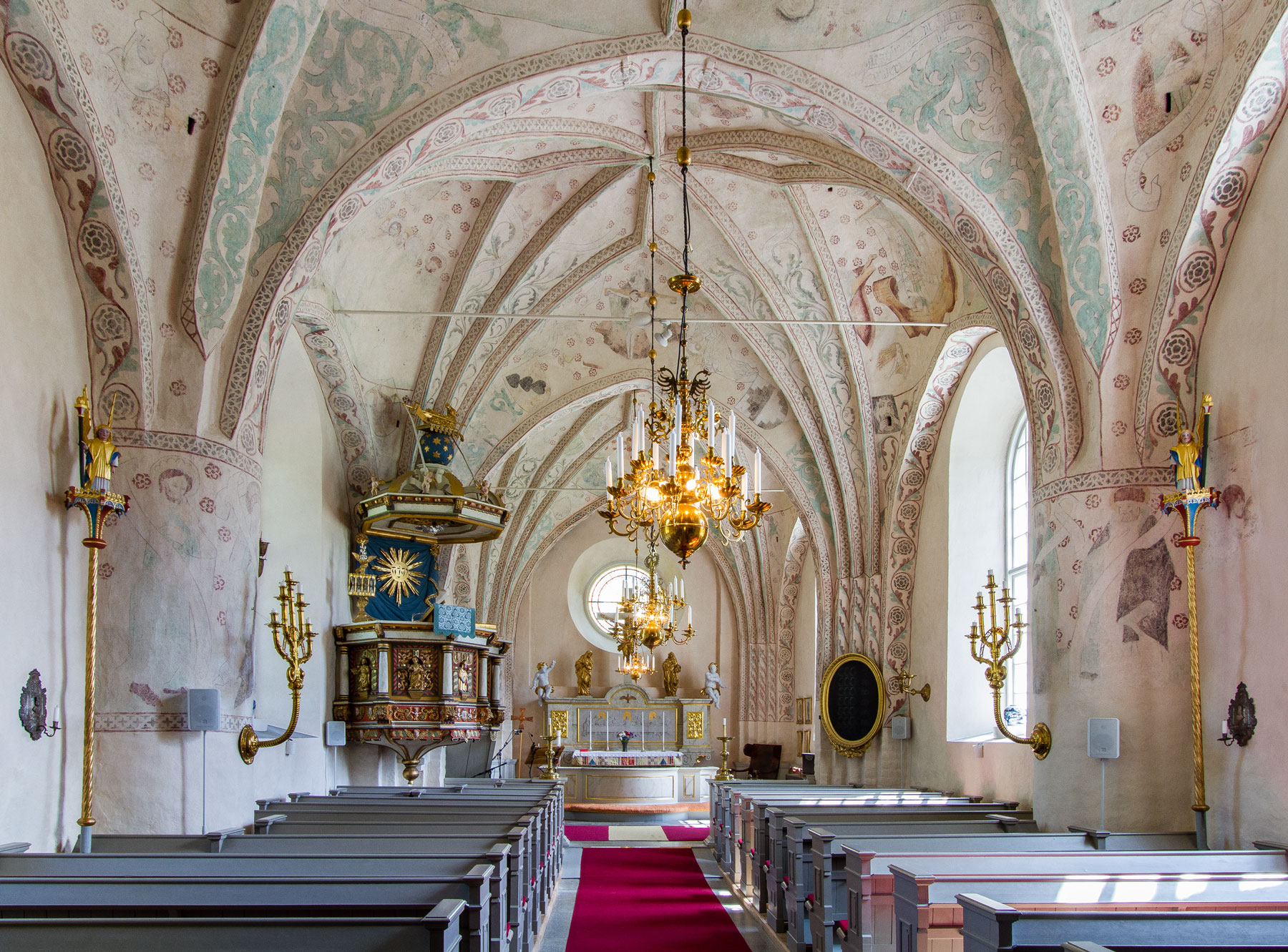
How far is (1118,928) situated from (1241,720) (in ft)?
16.0

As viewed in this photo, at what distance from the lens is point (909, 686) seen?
16.5 metres

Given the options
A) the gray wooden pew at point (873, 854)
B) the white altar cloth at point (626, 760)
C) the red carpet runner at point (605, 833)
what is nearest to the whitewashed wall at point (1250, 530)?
the gray wooden pew at point (873, 854)

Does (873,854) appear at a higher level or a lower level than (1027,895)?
lower

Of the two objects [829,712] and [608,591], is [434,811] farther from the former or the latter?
[608,591]

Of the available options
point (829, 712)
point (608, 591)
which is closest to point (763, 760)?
point (608, 591)

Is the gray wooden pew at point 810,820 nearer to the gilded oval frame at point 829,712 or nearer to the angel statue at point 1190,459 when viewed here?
the angel statue at point 1190,459

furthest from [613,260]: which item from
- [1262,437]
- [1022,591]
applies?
[1262,437]

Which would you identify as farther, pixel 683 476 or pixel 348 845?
pixel 683 476

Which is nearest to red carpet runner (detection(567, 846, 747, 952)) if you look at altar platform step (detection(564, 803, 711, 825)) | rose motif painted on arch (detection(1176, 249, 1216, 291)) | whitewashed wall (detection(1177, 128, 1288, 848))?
whitewashed wall (detection(1177, 128, 1288, 848))

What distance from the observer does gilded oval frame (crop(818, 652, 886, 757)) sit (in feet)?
55.1

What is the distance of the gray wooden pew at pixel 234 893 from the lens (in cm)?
541

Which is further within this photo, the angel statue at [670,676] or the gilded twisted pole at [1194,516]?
the angel statue at [670,676]

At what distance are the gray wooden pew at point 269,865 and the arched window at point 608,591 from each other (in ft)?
77.4

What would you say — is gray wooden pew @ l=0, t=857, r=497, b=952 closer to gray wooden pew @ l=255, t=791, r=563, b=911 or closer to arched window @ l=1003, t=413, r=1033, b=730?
gray wooden pew @ l=255, t=791, r=563, b=911
